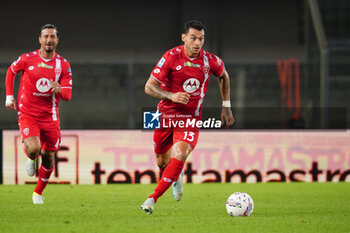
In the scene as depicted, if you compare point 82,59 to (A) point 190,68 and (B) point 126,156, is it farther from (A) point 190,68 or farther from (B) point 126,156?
(A) point 190,68

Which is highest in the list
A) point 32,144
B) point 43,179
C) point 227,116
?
point 227,116

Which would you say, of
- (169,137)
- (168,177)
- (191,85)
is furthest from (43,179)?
(191,85)

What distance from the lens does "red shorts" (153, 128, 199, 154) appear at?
6.66 metres

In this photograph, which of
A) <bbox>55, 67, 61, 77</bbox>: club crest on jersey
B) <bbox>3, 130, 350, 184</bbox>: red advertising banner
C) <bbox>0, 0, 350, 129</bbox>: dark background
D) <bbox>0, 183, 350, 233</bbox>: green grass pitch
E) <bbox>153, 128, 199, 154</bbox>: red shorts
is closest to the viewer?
<bbox>0, 183, 350, 233</bbox>: green grass pitch

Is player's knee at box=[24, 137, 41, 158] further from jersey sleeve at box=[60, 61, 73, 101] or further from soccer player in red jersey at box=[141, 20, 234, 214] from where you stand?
soccer player in red jersey at box=[141, 20, 234, 214]

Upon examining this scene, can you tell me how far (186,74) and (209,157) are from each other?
425cm

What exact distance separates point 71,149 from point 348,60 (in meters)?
7.94

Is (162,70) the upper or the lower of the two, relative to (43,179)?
upper

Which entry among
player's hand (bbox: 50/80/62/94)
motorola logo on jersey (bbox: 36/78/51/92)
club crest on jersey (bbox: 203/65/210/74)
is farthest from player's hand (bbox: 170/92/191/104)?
motorola logo on jersey (bbox: 36/78/51/92)

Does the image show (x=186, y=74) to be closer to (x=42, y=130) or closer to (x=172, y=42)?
(x=42, y=130)

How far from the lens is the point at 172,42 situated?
17844 mm

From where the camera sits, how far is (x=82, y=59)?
17.8 meters

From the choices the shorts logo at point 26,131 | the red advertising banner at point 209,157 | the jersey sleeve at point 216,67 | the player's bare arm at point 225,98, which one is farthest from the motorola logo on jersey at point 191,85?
the red advertising banner at point 209,157

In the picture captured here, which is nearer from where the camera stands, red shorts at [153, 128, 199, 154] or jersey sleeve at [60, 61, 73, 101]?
red shorts at [153, 128, 199, 154]
